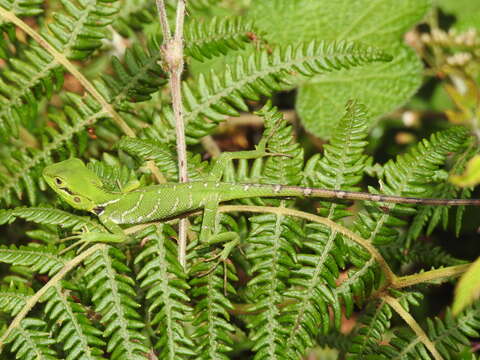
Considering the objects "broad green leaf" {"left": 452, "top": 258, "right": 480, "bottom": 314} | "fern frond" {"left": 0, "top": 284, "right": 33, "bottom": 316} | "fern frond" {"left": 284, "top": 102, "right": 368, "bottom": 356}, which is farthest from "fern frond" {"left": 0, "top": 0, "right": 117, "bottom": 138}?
"broad green leaf" {"left": 452, "top": 258, "right": 480, "bottom": 314}

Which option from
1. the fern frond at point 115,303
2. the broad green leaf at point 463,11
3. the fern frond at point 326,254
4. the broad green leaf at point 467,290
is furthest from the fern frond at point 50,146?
the broad green leaf at point 463,11

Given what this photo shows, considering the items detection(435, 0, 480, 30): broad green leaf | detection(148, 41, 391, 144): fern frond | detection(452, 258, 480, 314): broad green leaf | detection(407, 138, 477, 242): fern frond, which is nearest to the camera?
detection(452, 258, 480, 314): broad green leaf

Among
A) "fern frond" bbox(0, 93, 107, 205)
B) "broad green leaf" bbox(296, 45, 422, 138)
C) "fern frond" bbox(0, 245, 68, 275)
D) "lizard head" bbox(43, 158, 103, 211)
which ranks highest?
"broad green leaf" bbox(296, 45, 422, 138)

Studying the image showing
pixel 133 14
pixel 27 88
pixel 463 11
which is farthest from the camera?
pixel 463 11

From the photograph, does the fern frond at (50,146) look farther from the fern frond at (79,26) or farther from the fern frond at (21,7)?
the fern frond at (21,7)

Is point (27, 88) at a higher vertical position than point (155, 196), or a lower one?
higher

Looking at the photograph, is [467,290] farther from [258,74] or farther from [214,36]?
[214,36]

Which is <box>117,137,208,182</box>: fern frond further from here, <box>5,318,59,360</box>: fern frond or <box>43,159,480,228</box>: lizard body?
<box>5,318,59,360</box>: fern frond

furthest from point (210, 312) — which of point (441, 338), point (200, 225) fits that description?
point (441, 338)
